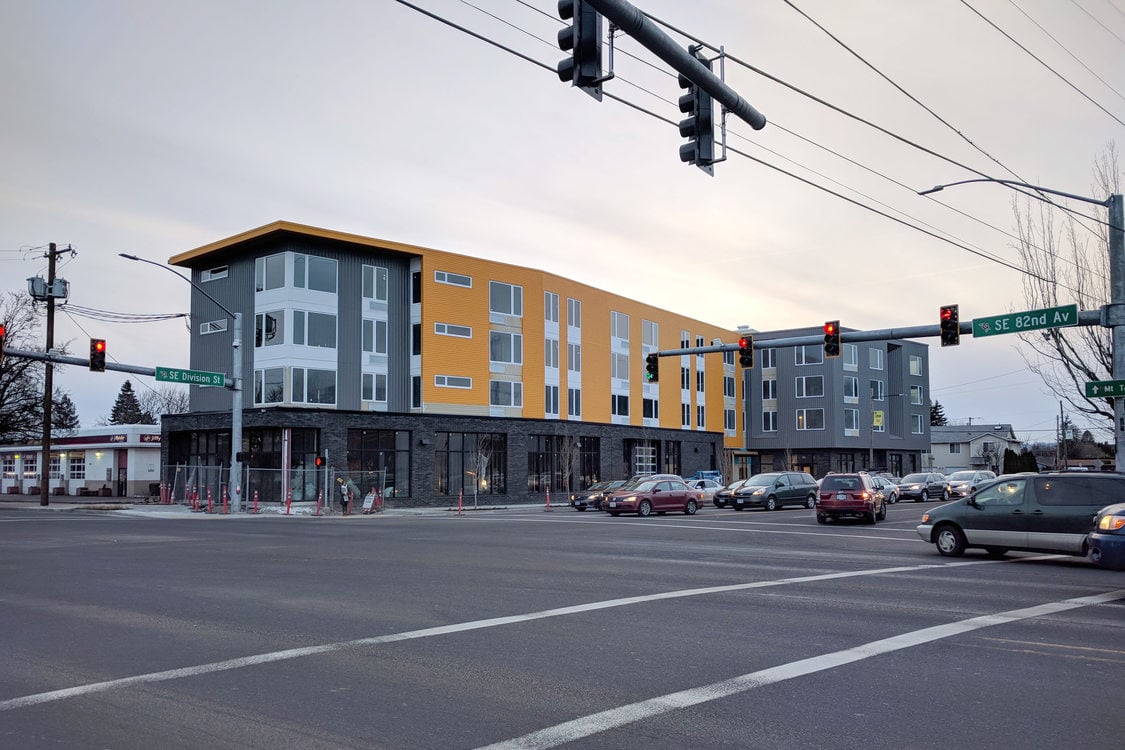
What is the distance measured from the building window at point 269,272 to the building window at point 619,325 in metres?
25.7

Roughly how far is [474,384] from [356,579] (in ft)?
127

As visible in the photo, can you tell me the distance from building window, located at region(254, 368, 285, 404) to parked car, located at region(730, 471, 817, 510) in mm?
22251

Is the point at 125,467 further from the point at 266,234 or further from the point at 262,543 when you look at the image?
the point at 262,543

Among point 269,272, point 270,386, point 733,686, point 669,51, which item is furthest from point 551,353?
point 733,686

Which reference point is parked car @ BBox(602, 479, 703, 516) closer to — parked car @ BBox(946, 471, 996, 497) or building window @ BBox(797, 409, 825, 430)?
parked car @ BBox(946, 471, 996, 497)

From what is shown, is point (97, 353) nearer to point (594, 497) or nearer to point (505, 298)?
point (594, 497)

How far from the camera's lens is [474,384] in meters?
52.7

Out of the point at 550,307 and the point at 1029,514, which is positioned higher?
the point at 550,307

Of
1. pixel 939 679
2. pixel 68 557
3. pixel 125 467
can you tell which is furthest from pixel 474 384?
pixel 939 679

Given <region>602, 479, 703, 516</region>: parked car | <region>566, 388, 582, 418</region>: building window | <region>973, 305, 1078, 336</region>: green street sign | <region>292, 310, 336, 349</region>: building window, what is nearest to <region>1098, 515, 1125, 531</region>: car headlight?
<region>973, 305, 1078, 336</region>: green street sign

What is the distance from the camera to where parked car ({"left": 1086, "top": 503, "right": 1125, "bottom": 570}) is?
12.2 m

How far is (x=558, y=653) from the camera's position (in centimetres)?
855

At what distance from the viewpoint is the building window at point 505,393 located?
5381 centimetres

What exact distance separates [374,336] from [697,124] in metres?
38.4
